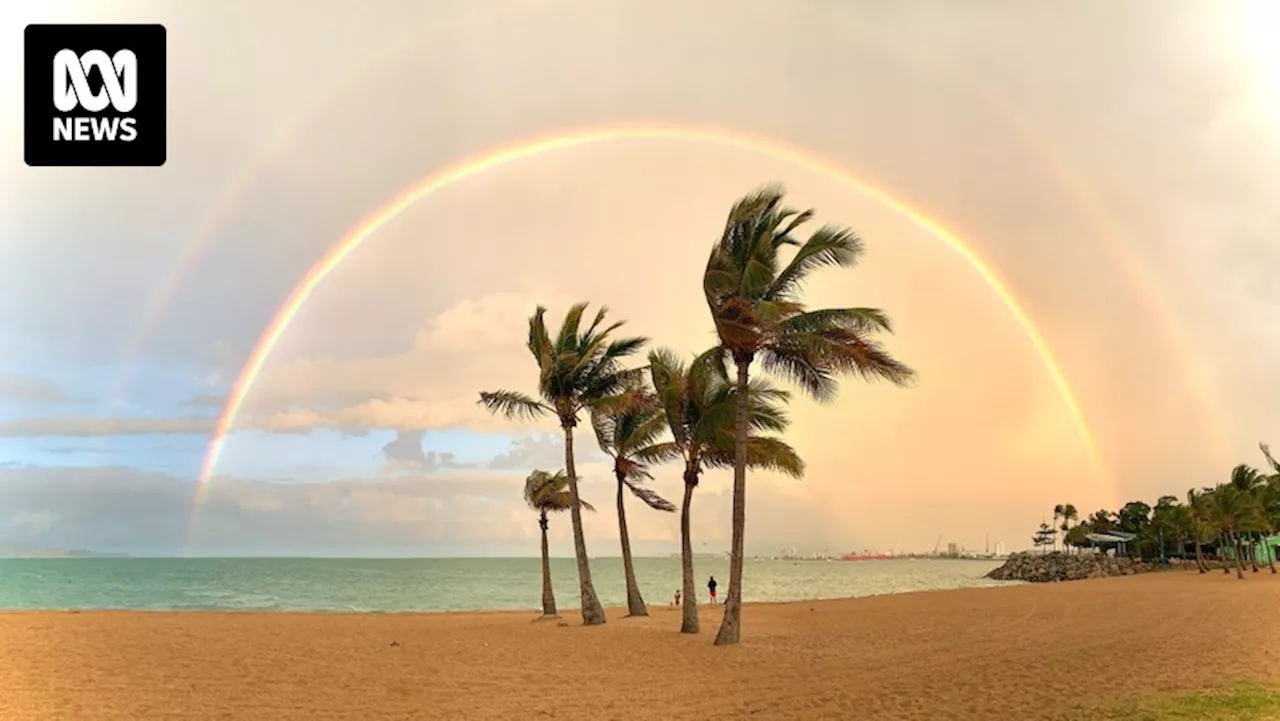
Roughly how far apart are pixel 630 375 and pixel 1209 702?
18.3 meters

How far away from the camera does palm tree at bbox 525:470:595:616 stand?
33.2m

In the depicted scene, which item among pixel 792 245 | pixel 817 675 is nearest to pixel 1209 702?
pixel 817 675

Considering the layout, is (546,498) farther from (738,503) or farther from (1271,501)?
(1271,501)

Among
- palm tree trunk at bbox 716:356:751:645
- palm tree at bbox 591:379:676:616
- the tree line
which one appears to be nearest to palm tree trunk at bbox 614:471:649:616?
palm tree at bbox 591:379:676:616

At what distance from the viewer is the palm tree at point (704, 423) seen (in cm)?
2459

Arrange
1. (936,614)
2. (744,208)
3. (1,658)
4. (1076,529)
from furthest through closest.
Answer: (1076,529)
(936,614)
(744,208)
(1,658)

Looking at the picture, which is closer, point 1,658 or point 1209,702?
point 1209,702

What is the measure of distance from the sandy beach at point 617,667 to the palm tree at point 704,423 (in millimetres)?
2851

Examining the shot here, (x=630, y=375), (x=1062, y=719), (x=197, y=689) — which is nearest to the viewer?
(x=1062, y=719)

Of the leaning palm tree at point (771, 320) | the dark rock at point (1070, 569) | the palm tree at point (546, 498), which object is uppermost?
the leaning palm tree at point (771, 320)

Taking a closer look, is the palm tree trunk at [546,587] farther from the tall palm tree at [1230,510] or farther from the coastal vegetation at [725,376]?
the tall palm tree at [1230,510]

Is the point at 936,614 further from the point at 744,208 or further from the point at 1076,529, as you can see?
the point at 1076,529

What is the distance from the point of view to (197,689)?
16.0 m

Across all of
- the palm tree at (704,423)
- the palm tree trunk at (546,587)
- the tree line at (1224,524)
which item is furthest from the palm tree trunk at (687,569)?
the tree line at (1224,524)
